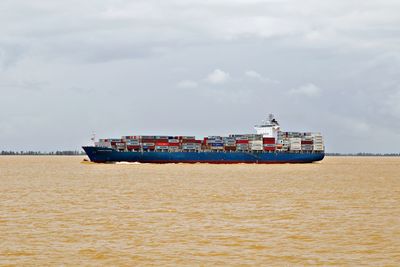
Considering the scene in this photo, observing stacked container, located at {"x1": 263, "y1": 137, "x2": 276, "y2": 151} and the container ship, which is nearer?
the container ship

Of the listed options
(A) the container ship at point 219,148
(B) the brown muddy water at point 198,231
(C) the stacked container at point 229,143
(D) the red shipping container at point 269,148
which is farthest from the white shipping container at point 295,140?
(B) the brown muddy water at point 198,231

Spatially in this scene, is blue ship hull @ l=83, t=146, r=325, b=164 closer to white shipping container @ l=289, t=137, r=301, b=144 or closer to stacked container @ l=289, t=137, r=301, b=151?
stacked container @ l=289, t=137, r=301, b=151

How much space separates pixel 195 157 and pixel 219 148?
6.27 metres

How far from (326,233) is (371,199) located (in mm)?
19895

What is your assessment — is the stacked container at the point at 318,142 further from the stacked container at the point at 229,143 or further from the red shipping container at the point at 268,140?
the stacked container at the point at 229,143

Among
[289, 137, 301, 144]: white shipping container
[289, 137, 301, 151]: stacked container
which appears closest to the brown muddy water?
[289, 137, 301, 151]: stacked container

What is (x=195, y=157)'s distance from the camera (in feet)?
406

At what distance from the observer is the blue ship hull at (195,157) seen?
118 m

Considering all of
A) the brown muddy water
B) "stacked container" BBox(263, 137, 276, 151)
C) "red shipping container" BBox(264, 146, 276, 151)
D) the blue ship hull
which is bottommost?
the brown muddy water

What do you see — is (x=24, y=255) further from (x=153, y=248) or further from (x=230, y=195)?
(x=230, y=195)

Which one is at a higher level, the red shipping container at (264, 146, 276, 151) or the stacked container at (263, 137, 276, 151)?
the stacked container at (263, 137, 276, 151)

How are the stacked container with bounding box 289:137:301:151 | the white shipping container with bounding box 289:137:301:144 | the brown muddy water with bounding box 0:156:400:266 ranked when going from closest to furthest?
the brown muddy water with bounding box 0:156:400:266
the stacked container with bounding box 289:137:301:151
the white shipping container with bounding box 289:137:301:144

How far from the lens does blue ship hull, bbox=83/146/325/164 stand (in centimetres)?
11756

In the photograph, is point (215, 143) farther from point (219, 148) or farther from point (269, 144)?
point (269, 144)
